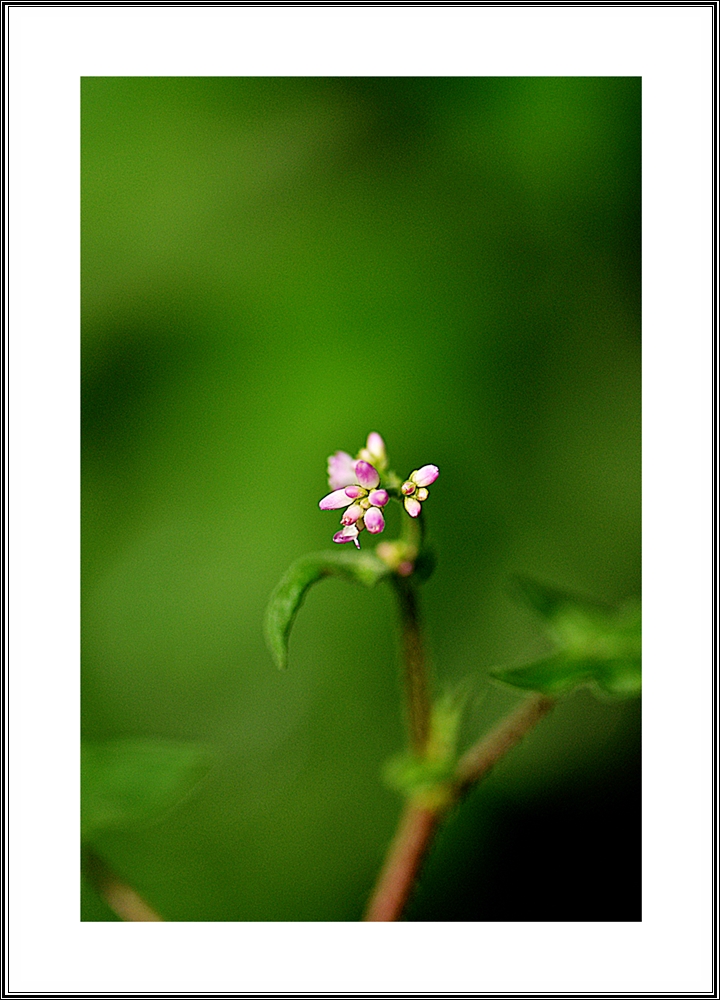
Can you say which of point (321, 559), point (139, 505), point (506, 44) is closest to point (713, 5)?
point (506, 44)

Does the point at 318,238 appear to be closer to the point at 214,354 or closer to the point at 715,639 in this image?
the point at 214,354

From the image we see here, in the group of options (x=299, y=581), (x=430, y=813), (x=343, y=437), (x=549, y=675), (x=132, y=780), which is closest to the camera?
(x=299, y=581)

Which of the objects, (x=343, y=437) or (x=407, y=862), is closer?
(x=407, y=862)

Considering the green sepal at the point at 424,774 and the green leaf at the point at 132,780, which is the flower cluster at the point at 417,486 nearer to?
the green sepal at the point at 424,774

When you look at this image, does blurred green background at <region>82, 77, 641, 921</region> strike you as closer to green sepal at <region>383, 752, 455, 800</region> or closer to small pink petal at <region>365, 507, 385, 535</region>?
green sepal at <region>383, 752, 455, 800</region>

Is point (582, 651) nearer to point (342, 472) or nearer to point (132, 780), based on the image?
point (342, 472)

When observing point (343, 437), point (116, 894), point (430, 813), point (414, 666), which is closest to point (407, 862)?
point (430, 813)
